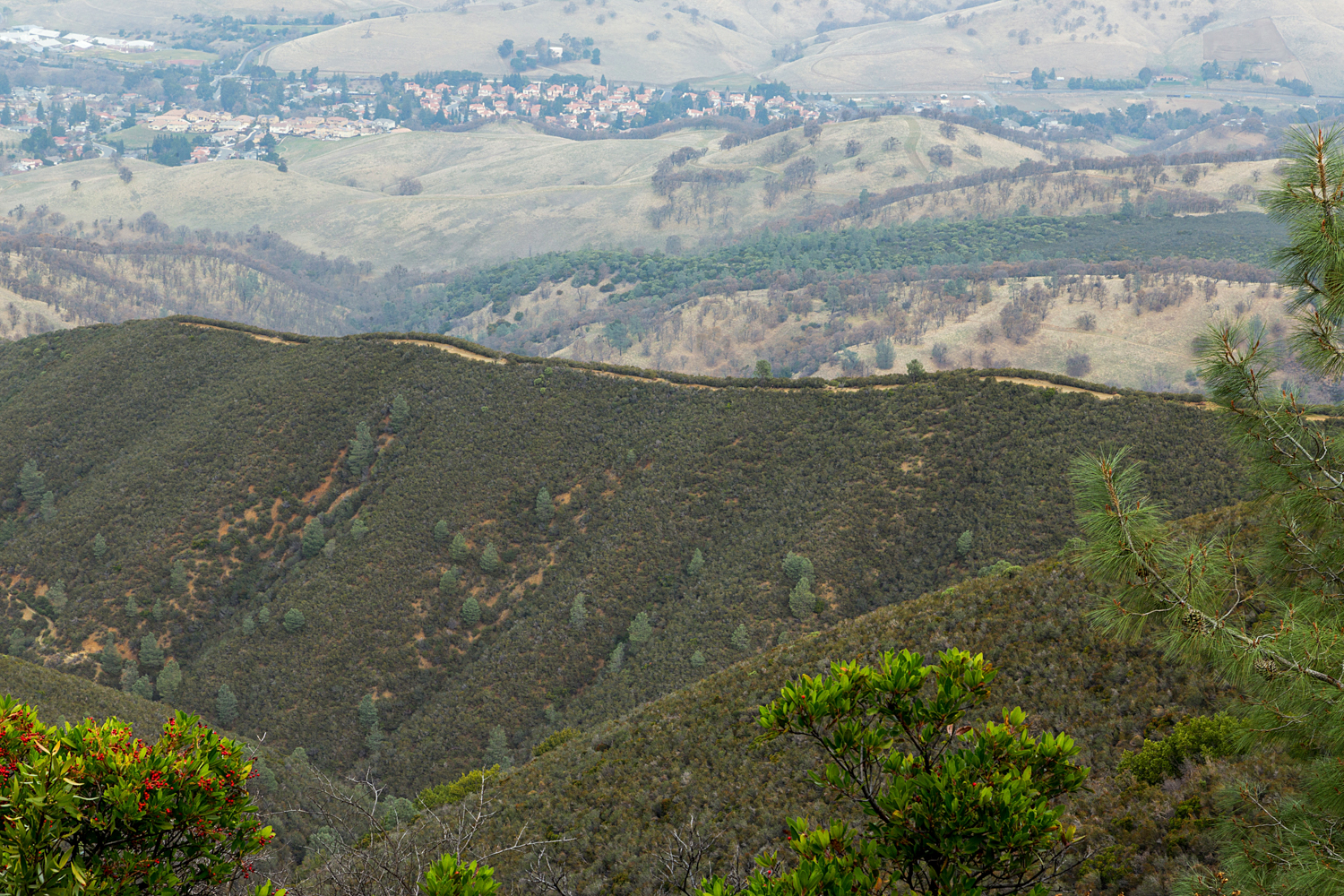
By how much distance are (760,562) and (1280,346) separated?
38072 millimetres

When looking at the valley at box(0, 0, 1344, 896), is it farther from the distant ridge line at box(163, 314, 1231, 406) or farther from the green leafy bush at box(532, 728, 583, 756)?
the green leafy bush at box(532, 728, 583, 756)

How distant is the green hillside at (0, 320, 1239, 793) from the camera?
1791 inches

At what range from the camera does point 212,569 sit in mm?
57281

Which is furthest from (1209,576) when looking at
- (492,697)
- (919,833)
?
(492,697)

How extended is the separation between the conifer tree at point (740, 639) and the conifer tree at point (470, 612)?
17.3 m

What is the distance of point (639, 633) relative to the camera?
152 ft

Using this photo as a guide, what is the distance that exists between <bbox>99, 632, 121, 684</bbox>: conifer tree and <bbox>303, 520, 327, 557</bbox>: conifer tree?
12.7 metres

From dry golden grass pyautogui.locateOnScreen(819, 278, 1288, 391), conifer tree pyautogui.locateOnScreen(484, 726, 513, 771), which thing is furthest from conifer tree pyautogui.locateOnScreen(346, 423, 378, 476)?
dry golden grass pyautogui.locateOnScreen(819, 278, 1288, 391)

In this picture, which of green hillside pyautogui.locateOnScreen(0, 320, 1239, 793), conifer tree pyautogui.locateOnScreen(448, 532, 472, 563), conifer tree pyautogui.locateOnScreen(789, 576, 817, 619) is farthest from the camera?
conifer tree pyautogui.locateOnScreen(448, 532, 472, 563)

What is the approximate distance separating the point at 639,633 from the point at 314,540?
2610 cm

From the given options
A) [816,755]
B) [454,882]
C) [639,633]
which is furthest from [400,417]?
[454,882]

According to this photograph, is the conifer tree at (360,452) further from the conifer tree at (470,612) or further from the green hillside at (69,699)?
the green hillside at (69,699)

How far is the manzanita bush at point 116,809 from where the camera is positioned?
8108mm

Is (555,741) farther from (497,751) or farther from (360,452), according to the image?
(360,452)
